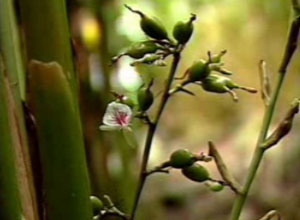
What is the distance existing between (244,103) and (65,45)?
81.0 inches

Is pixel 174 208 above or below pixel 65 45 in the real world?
below

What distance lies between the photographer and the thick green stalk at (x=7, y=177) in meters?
0.31

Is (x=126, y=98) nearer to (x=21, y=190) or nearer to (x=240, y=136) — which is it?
(x=21, y=190)

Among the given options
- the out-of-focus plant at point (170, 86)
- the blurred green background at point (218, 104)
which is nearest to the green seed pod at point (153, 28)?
the out-of-focus plant at point (170, 86)

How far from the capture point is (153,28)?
385mm

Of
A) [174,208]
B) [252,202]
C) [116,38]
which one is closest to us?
[116,38]

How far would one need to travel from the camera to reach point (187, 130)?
2.45m

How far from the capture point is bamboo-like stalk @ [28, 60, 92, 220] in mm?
329

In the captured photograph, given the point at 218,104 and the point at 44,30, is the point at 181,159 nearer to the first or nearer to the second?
the point at 44,30

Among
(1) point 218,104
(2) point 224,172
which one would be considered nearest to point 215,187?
(2) point 224,172

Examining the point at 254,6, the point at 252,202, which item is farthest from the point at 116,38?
the point at 252,202

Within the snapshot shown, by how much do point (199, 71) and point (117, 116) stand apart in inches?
2.0

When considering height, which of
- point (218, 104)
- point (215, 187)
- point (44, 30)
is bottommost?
point (218, 104)

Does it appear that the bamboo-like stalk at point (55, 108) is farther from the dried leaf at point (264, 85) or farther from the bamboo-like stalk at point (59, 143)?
the dried leaf at point (264, 85)
